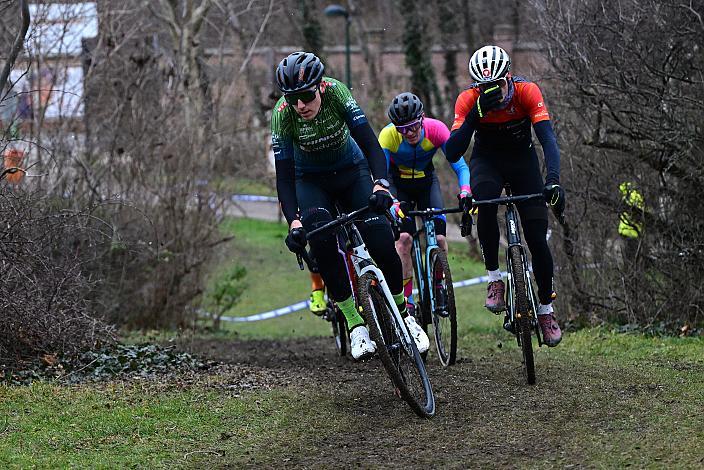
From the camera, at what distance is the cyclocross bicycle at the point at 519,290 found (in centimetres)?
758

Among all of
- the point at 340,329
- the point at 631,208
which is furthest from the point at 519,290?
the point at 631,208

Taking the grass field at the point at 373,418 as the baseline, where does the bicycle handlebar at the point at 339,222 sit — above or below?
above

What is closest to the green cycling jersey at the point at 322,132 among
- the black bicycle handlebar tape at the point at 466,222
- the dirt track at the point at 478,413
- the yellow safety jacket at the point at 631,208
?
the black bicycle handlebar tape at the point at 466,222

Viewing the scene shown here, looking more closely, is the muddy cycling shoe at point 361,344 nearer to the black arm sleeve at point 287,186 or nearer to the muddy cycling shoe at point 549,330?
the black arm sleeve at point 287,186

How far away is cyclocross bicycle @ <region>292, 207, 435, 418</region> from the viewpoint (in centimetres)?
668

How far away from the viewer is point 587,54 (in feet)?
35.6

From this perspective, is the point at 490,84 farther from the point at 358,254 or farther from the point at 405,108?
the point at 358,254

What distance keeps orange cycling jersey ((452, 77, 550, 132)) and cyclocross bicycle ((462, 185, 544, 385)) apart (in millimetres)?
588

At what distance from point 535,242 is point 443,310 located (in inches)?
55.4

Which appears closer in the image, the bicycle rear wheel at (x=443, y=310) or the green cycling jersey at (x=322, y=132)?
the green cycling jersey at (x=322, y=132)

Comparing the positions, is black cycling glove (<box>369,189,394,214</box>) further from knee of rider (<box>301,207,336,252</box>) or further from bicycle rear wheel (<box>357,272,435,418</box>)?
knee of rider (<box>301,207,336,252</box>)

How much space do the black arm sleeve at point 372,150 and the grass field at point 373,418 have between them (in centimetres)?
162

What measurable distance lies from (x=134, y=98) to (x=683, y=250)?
9.35 m

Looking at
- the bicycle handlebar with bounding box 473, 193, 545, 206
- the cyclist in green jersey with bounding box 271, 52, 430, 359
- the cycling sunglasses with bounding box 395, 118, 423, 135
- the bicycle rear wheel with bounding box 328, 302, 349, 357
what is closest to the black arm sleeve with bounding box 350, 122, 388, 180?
the cyclist in green jersey with bounding box 271, 52, 430, 359
